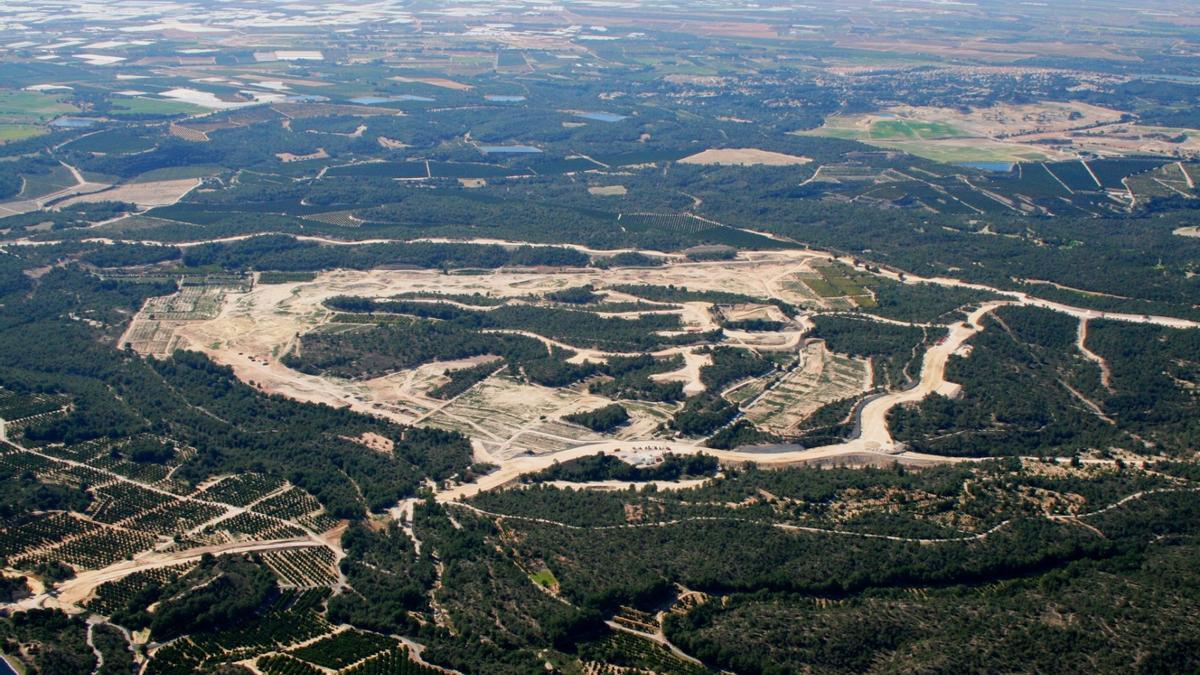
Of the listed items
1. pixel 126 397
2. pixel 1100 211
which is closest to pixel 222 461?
pixel 126 397

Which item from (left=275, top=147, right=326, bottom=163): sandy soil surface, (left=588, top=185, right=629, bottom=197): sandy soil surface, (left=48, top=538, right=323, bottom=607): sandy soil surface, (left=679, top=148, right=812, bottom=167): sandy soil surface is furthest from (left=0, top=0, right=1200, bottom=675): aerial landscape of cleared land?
(left=679, top=148, right=812, bottom=167): sandy soil surface

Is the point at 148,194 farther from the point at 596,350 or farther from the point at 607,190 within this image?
the point at 596,350

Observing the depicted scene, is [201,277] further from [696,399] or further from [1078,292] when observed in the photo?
[1078,292]

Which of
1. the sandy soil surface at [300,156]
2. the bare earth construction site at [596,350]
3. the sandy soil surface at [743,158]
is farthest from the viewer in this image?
the sandy soil surface at [300,156]

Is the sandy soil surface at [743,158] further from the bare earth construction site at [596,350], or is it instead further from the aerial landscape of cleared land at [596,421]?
the bare earth construction site at [596,350]

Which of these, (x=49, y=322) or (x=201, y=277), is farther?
(x=201, y=277)

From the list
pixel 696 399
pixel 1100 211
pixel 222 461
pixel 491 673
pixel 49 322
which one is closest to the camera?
pixel 491 673

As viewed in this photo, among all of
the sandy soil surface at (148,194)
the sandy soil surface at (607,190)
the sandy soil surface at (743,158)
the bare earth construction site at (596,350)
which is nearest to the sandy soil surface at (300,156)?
the sandy soil surface at (148,194)
